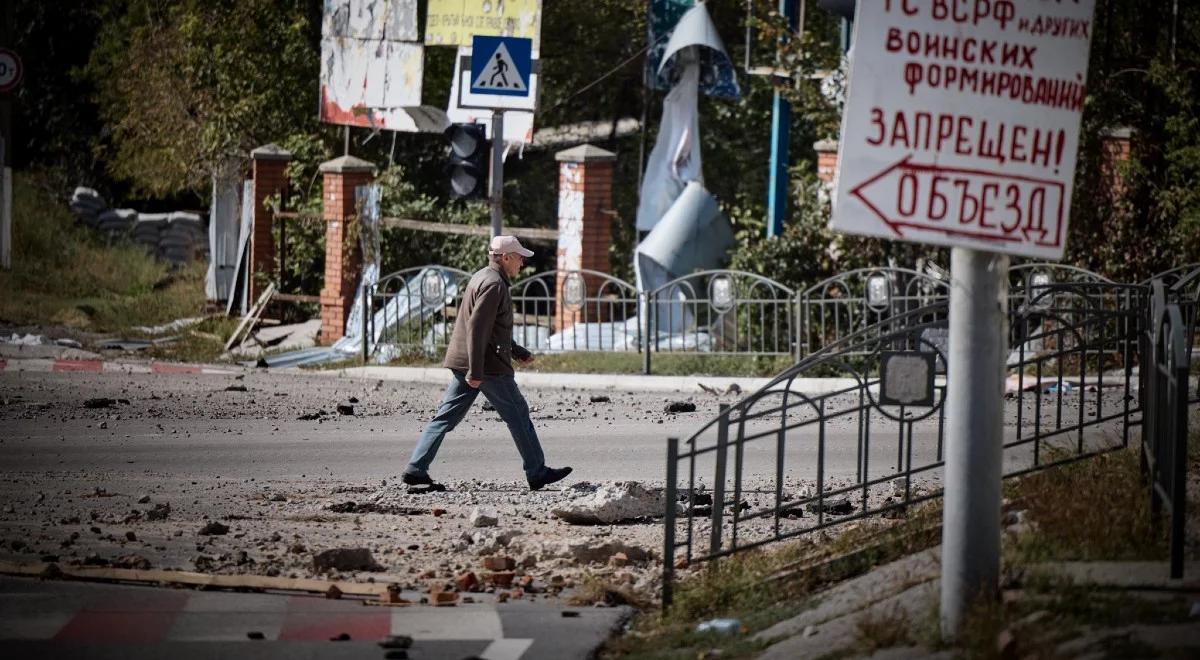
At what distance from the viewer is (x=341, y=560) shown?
8.38m

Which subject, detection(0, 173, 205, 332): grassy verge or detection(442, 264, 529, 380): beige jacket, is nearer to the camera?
detection(442, 264, 529, 380): beige jacket

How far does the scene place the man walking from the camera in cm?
1077

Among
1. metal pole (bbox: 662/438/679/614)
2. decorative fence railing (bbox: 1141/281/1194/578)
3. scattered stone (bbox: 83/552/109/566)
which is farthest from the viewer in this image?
scattered stone (bbox: 83/552/109/566)

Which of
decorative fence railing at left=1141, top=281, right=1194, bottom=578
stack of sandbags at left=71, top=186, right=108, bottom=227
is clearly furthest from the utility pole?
stack of sandbags at left=71, top=186, right=108, bottom=227

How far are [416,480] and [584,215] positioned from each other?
9966 millimetres

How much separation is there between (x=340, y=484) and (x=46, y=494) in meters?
1.86

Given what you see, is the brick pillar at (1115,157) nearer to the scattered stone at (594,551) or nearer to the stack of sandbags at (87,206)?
the scattered stone at (594,551)

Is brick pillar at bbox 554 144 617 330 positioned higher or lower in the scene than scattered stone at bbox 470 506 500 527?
higher

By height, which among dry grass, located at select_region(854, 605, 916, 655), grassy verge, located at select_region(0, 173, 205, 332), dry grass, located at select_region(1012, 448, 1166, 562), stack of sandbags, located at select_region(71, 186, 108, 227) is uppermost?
stack of sandbags, located at select_region(71, 186, 108, 227)

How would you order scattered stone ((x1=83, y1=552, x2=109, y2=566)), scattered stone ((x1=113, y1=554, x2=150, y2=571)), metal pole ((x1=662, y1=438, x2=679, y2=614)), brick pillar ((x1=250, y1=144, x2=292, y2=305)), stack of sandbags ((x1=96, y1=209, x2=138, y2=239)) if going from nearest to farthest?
metal pole ((x1=662, y1=438, x2=679, y2=614)) < scattered stone ((x1=113, y1=554, x2=150, y2=571)) < scattered stone ((x1=83, y1=552, x2=109, y2=566)) < brick pillar ((x1=250, y1=144, x2=292, y2=305)) < stack of sandbags ((x1=96, y1=209, x2=138, y2=239))

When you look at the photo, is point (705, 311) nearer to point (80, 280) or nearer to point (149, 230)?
point (80, 280)

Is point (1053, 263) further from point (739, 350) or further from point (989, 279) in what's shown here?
point (989, 279)

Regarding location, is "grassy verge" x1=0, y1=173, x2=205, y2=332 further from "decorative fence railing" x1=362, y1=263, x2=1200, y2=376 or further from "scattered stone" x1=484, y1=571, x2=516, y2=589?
"scattered stone" x1=484, y1=571, x2=516, y2=589

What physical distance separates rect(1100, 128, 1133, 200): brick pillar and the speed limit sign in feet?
50.4
